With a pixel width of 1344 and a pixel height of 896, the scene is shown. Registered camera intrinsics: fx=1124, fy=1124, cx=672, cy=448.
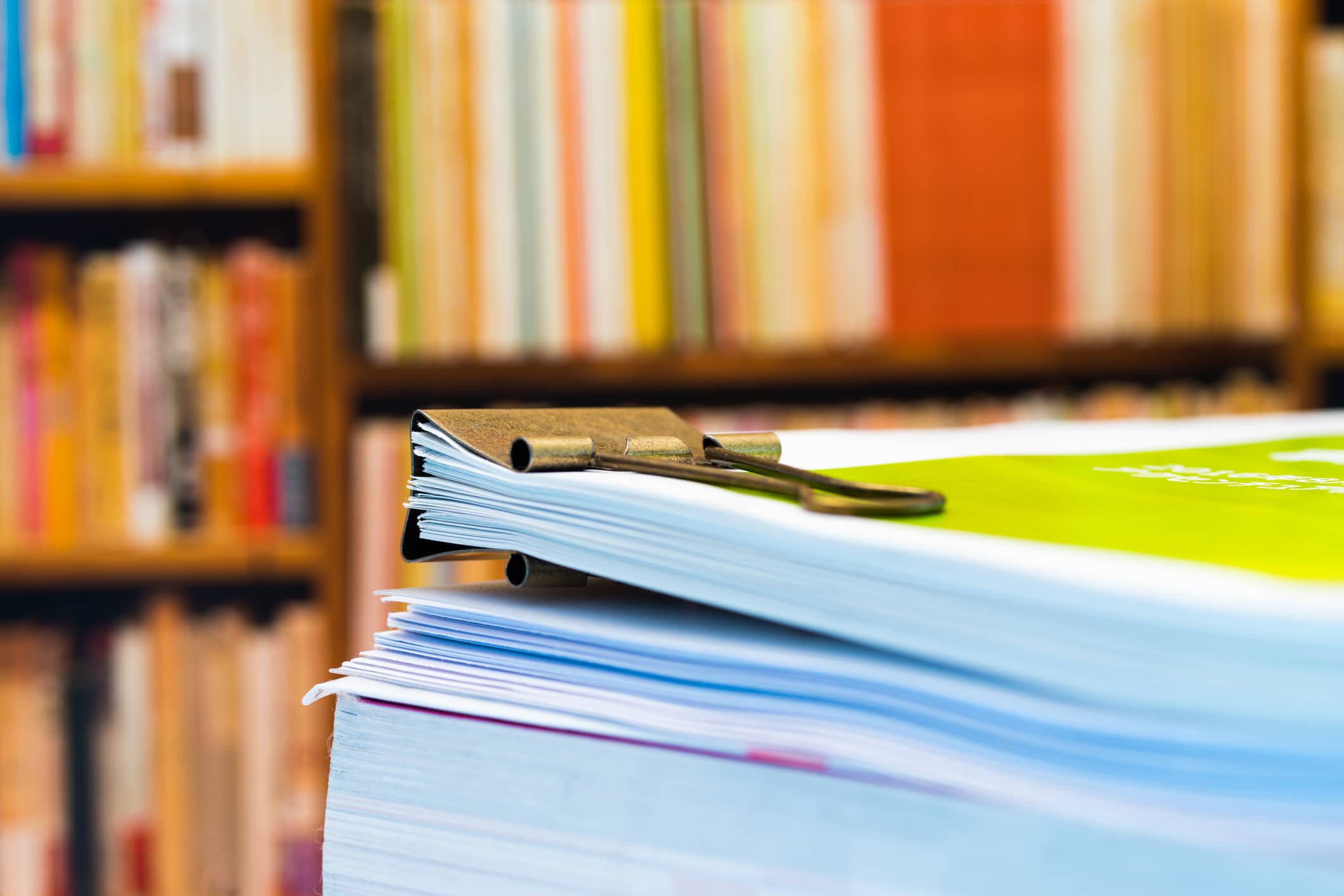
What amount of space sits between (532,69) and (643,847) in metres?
1.10

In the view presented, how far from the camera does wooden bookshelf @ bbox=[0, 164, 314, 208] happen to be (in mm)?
1191

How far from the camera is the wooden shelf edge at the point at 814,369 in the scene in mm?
1259

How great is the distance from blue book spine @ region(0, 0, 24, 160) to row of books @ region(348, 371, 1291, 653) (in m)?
0.47

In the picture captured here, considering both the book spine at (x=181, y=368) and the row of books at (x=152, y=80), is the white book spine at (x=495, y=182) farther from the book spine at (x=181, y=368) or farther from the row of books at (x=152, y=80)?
the book spine at (x=181, y=368)

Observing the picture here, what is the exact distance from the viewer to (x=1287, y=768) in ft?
0.54

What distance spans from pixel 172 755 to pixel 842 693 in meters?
1.16


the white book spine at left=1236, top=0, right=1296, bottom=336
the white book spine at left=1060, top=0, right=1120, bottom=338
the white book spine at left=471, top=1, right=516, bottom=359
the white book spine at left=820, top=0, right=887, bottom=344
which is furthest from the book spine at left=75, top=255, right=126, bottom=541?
the white book spine at left=1236, top=0, right=1296, bottom=336

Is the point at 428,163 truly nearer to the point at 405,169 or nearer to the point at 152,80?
the point at 405,169

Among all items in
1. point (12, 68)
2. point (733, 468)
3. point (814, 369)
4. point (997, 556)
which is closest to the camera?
point (997, 556)

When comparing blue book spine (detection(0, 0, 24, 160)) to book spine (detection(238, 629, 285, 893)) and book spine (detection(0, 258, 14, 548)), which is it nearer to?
book spine (detection(0, 258, 14, 548))

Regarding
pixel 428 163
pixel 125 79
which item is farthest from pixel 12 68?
pixel 428 163

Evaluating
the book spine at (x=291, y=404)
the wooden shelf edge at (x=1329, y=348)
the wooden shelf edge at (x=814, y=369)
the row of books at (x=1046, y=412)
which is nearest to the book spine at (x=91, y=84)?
the book spine at (x=291, y=404)

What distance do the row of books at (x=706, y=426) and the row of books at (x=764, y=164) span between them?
9cm

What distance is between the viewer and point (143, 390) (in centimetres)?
118
